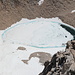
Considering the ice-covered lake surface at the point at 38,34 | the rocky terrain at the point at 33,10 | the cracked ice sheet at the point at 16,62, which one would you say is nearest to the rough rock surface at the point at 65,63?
the cracked ice sheet at the point at 16,62

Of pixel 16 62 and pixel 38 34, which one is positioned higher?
pixel 38 34

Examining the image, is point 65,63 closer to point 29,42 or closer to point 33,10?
point 29,42

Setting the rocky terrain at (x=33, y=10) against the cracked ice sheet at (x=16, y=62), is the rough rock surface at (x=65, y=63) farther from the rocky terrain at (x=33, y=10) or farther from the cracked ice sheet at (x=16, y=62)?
the rocky terrain at (x=33, y=10)

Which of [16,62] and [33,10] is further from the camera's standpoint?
[33,10]

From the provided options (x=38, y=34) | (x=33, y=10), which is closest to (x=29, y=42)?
(x=38, y=34)

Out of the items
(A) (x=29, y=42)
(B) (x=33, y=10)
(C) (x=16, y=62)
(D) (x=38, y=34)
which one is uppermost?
(B) (x=33, y=10)

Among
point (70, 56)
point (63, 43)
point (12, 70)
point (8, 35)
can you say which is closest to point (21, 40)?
point (8, 35)
